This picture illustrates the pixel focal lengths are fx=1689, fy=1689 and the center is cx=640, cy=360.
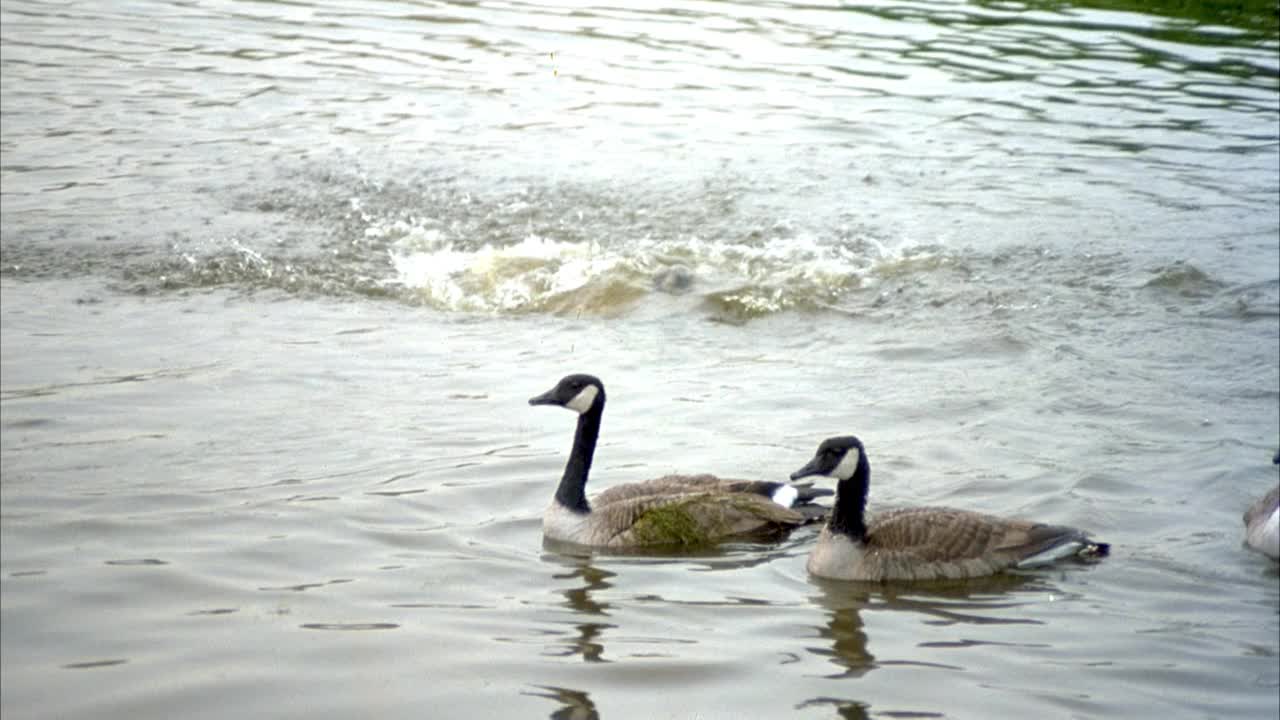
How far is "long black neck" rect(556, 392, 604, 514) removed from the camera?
9.31 m

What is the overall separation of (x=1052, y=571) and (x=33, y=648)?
16.6ft

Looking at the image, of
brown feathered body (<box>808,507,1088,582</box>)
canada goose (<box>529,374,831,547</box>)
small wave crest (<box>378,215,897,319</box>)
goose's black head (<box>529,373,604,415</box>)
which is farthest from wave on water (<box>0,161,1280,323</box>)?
brown feathered body (<box>808,507,1088,582</box>)

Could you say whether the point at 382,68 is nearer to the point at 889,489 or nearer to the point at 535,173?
the point at 535,173

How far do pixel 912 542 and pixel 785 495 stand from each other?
3.32 feet

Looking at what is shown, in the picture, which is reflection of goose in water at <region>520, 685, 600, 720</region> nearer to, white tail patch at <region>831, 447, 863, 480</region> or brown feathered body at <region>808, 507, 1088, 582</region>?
brown feathered body at <region>808, 507, 1088, 582</region>

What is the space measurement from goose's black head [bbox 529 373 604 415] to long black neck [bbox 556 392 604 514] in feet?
0.08

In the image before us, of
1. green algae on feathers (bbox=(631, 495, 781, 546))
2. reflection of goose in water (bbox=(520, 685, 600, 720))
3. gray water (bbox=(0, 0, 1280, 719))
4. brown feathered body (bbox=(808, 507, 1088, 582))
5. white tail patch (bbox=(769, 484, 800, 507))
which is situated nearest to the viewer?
reflection of goose in water (bbox=(520, 685, 600, 720))

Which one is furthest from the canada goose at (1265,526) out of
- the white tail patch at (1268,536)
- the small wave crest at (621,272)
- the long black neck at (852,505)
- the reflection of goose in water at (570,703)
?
the small wave crest at (621,272)

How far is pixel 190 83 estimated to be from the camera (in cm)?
2278

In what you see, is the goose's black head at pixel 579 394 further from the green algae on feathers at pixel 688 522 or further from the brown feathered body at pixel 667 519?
the green algae on feathers at pixel 688 522

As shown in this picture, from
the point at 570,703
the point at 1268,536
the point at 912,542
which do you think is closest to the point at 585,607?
the point at 570,703

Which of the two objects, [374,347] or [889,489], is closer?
[889,489]

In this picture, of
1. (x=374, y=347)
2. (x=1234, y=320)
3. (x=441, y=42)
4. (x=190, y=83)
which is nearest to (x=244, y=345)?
(x=374, y=347)

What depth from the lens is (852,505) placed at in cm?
887
